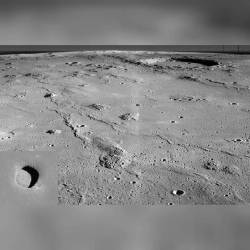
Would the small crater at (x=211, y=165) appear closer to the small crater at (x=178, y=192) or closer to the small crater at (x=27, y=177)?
the small crater at (x=178, y=192)

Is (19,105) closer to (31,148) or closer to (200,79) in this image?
(31,148)

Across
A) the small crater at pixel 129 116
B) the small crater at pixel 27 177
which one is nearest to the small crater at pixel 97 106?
the small crater at pixel 129 116

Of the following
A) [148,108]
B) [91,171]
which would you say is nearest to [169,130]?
[148,108]

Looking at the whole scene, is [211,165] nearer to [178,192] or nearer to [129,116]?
[178,192]

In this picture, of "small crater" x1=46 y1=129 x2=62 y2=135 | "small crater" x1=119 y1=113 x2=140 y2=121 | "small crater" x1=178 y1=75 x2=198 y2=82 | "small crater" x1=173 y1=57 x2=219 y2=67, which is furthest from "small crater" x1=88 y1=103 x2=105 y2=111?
"small crater" x1=173 y1=57 x2=219 y2=67

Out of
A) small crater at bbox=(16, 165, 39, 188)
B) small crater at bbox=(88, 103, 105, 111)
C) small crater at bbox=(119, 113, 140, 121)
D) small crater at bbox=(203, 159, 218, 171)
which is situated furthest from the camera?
small crater at bbox=(88, 103, 105, 111)

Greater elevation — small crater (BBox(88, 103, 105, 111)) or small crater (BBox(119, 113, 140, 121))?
small crater (BBox(88, 103, 105, 111))

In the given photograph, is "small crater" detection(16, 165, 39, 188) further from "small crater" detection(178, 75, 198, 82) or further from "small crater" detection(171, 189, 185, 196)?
"small crater" detection(178, 75, 198, 82)
